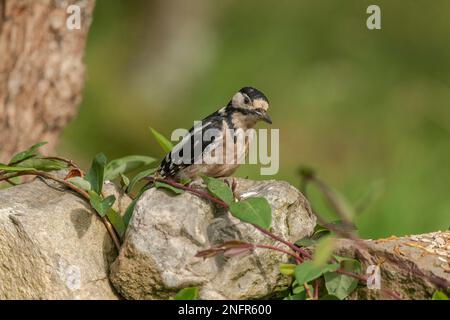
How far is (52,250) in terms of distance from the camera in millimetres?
3230

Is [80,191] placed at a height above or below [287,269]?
above

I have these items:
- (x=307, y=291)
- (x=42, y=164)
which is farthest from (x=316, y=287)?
(x=42, y=164)

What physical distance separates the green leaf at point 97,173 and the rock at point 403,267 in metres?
0.95

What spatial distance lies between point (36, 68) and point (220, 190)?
2.00 meters

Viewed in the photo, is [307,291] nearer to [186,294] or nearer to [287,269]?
[287,269]

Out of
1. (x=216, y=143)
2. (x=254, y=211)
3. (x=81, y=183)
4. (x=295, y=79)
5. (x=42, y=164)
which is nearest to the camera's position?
(x=254, y=211)

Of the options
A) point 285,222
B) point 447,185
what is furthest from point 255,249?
point 447,185

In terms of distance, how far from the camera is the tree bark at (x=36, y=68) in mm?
4801

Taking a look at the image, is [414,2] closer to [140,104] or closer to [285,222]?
[140,104]

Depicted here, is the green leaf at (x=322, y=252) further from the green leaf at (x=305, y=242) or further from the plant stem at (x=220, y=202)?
the green leaf at (x=305, y=242)

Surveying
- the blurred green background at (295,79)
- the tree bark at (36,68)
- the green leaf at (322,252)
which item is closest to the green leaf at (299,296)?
the green leaf at (322,252)

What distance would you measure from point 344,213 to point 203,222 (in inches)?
36.9

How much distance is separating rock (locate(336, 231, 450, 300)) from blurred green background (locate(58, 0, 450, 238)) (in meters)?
3.43

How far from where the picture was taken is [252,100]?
161 inches
